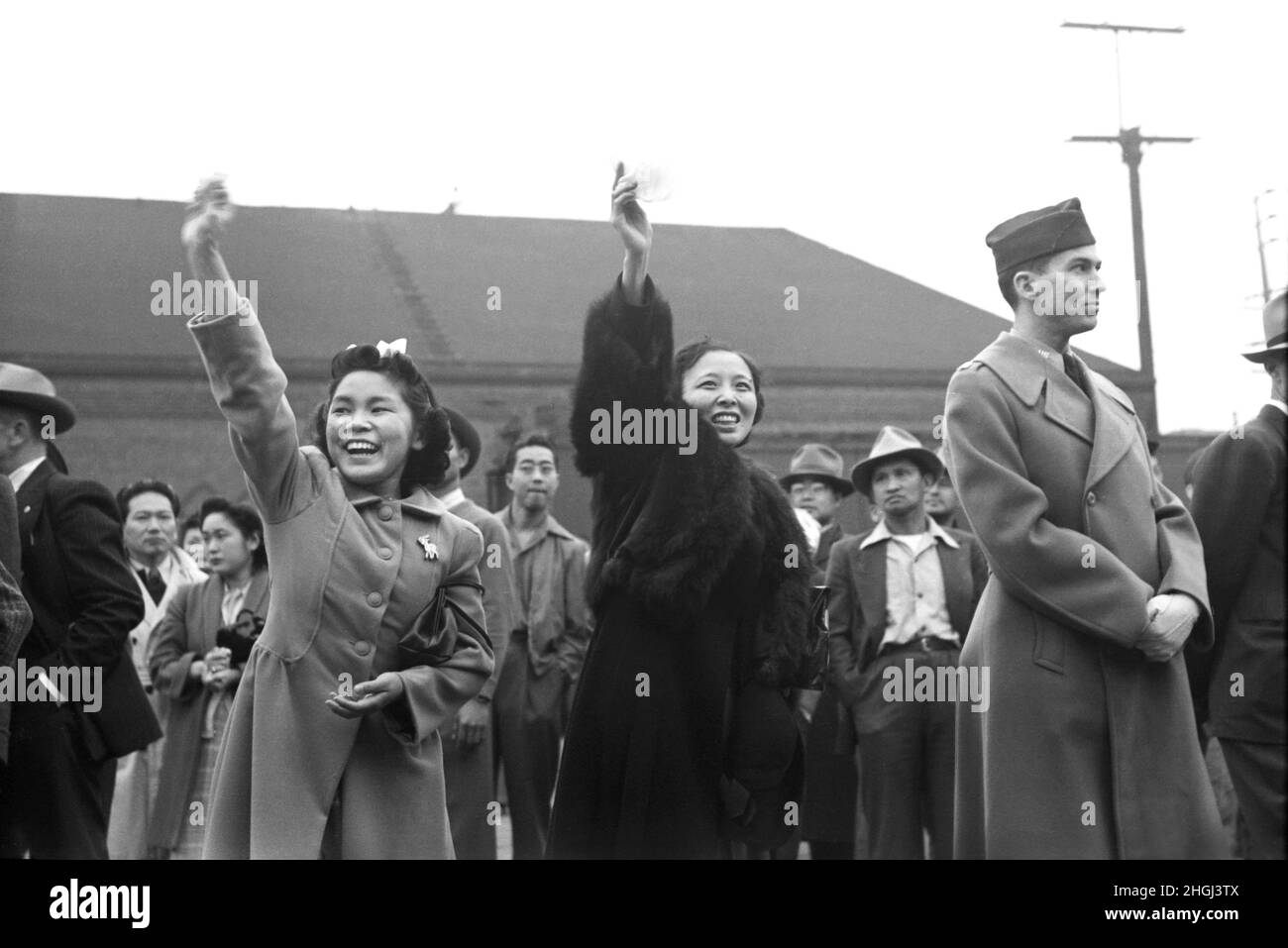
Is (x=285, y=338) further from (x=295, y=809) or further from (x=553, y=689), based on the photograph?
(x=295, y=809)

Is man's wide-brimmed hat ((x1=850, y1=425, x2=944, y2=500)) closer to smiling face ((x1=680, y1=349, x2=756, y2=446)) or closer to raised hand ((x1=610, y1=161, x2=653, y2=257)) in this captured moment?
smiling face ((x1=680, y1=349, x2=756, y2=446))

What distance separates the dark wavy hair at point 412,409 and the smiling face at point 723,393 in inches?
28.8

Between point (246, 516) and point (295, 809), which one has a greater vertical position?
point (246, 516)

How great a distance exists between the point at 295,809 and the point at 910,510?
13.7ft

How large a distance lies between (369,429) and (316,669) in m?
0.60

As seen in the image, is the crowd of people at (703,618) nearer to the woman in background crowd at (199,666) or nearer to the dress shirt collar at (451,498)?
the woman in background crowd at (199,666)

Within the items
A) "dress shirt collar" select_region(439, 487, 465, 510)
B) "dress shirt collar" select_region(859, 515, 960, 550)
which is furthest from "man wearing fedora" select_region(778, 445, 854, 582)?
"dress shirt collar" select_region(439, 487, 465, 510)

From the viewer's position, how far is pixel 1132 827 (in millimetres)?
4047

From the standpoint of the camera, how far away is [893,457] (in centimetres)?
760

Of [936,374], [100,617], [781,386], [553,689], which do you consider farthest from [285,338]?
[100,617]

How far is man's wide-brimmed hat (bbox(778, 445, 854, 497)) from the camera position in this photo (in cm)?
891

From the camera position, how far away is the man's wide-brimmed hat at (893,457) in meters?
7.59

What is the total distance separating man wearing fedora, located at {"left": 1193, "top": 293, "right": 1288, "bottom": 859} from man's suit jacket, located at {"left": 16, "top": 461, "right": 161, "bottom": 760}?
3458 mm

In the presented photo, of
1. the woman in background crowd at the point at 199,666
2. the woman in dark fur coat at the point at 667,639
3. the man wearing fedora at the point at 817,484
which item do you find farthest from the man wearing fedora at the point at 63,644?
the man wearing fedora at the point at 817,484
